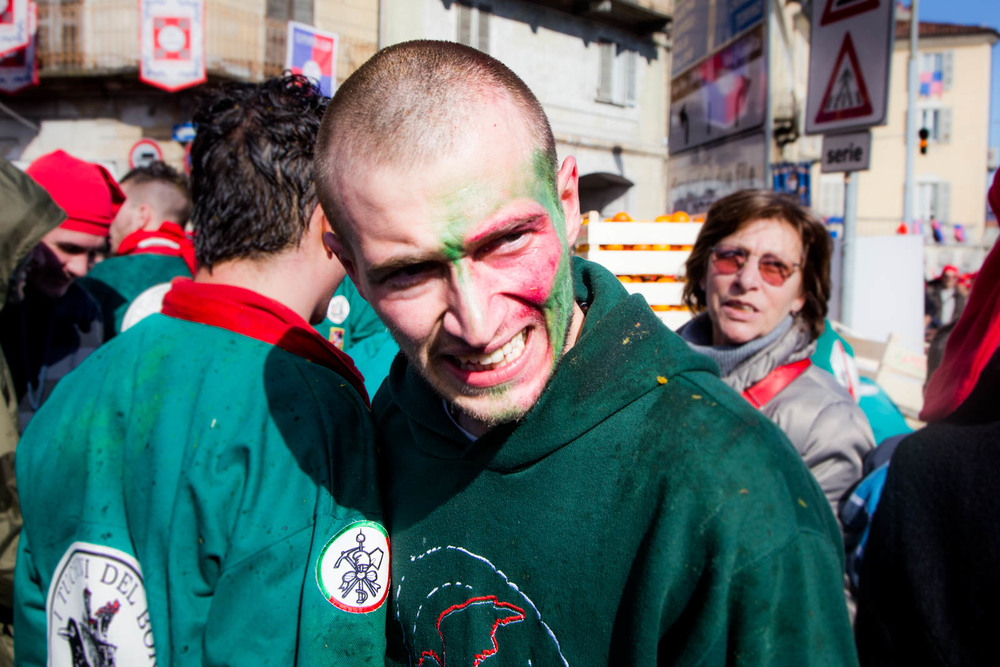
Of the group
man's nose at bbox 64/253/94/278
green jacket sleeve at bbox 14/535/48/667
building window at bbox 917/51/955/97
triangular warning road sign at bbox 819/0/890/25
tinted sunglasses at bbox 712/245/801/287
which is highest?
building window at bbox 917/51/955/97

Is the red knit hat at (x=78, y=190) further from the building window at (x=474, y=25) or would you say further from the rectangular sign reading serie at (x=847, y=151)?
the building window at (x=474, y=25)

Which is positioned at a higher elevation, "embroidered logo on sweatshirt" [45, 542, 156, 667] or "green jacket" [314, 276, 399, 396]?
"green jacket" [314, 276, 399, 396]

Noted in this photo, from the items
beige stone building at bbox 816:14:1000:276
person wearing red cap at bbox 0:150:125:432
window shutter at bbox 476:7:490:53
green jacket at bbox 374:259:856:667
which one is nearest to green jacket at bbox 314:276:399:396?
person wearing red cap at bbox 0:150:125:432

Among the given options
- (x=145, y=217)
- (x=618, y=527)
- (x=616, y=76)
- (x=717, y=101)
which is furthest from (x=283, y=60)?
(x=618, y=527)

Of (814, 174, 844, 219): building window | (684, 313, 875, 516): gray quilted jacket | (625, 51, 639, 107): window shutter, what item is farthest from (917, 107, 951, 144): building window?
(684, 313, 875, 516): gray quilted jacket

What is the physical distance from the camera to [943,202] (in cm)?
3725

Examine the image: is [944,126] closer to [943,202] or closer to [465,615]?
[943,202]

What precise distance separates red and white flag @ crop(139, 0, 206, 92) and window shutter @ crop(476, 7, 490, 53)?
676 centimetres

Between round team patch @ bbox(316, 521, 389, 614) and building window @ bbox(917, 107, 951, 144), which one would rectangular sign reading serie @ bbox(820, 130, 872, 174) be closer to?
round team patch @ bbox(316, 521, 389, 614)

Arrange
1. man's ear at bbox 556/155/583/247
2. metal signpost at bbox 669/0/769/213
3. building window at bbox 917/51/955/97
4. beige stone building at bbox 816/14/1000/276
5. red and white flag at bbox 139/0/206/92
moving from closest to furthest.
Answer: man's ear at bbox 556/155/583/247
metal signpost at bbox 669/0/769/213
red and white flag at bbox 139/0/206/92
beige stone building at bbox 816/14/1000/276
building window at bbox 917/51/955/97

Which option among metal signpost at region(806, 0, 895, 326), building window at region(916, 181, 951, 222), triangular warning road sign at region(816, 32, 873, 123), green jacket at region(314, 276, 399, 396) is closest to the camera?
green jacket at region(314, 276, 399, 396)

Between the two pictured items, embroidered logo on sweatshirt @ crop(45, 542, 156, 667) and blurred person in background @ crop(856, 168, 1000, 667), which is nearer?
blurred person in background @ crop(856, 168, 1000, 667)

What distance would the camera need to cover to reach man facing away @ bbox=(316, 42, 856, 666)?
3.35ft

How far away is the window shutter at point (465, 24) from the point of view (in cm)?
1611
